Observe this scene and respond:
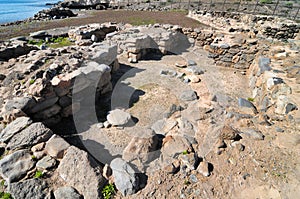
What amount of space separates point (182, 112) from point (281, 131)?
89.5 inches

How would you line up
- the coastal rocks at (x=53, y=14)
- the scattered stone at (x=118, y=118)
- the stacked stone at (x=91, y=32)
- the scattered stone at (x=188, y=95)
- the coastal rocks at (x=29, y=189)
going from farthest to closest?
the coastal rocks at (x=53, y=14), the stacked stone at (x=91, y=32), the scattered stone at (x=188, y=95), the scattered stone at (x=118, y=118), the coastal rocks at (x=29, y=189)

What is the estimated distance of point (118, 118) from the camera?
197 inches

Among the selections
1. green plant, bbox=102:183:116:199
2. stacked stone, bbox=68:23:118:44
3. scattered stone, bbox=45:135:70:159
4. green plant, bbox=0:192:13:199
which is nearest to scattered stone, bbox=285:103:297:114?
green plant, bbox=102:183:116:199

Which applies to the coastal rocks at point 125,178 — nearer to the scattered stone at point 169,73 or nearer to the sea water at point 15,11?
the scattered stone at point 169,73

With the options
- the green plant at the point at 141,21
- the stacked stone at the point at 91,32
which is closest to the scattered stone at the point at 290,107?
the stacked stone at the point at 91,32

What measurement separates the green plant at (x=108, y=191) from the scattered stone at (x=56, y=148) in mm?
946

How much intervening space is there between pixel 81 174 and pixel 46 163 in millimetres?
622

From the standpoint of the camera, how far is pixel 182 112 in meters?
5.32

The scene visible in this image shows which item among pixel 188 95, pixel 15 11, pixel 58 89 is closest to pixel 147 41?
pixel 188 95

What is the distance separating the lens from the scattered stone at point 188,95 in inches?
237

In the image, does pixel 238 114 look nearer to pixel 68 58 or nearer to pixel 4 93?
pixel 68 58

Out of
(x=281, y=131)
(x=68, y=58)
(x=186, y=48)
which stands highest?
(x=68, y=58)

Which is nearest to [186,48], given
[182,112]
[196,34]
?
Result: [196,34]

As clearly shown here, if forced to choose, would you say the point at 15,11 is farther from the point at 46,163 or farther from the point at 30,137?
the point at 46,163
